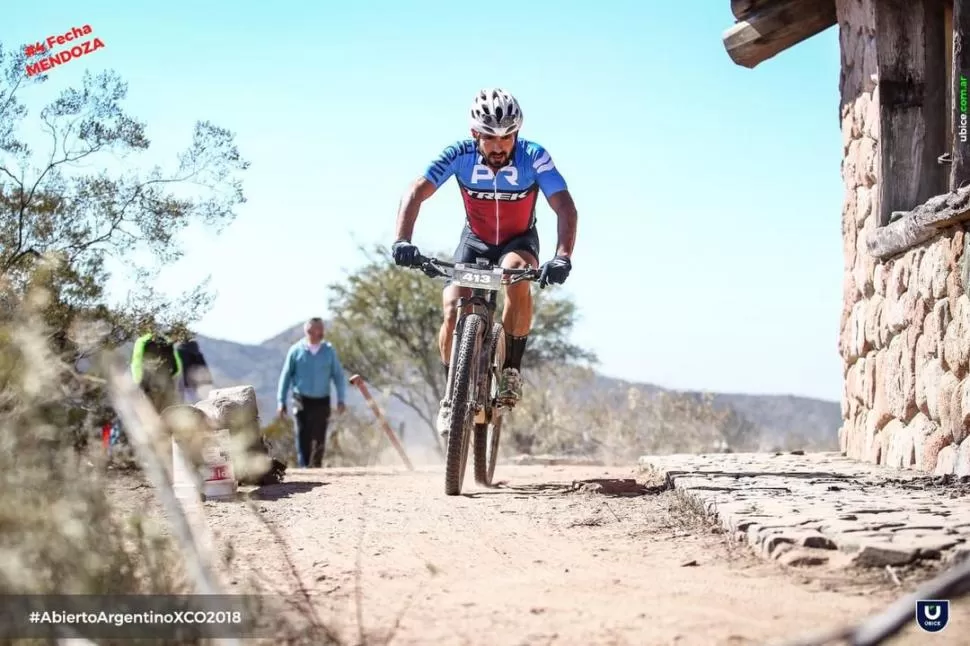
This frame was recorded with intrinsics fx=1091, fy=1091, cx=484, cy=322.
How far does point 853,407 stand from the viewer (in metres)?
7.90

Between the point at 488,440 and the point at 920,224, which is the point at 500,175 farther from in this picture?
the point at 920,224

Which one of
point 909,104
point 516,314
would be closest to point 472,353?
point 516,314

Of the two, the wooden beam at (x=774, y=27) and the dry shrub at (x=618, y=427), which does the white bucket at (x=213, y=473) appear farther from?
the dry shrub at (x=618, y=427)

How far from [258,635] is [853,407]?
6.03 m

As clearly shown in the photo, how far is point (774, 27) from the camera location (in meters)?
8.64

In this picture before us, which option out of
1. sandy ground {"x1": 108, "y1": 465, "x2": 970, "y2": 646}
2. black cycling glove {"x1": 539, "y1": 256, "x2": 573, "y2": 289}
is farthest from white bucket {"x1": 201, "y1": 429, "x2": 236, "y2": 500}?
black cycling glove {"x1": 539, "y1": 256, "x2": 573, "y2": 289}

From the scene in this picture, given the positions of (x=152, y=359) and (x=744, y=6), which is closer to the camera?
(x=152, y=359)

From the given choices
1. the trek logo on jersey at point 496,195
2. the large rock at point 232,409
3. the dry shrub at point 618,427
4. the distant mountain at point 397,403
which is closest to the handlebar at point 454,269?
the trek logo on jersey at point 496,195

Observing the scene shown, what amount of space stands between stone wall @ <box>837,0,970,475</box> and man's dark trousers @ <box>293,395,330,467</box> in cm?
586

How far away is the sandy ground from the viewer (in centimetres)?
300

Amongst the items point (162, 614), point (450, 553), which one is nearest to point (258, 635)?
point (162, 614)

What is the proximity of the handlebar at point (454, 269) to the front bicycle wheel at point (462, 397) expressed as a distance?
290 millimetres

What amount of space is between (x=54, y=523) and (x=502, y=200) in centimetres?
450

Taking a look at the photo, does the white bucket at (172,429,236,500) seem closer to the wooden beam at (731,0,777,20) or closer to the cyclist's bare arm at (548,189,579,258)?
the cyclist's bare arm at (548,189,579,258)
